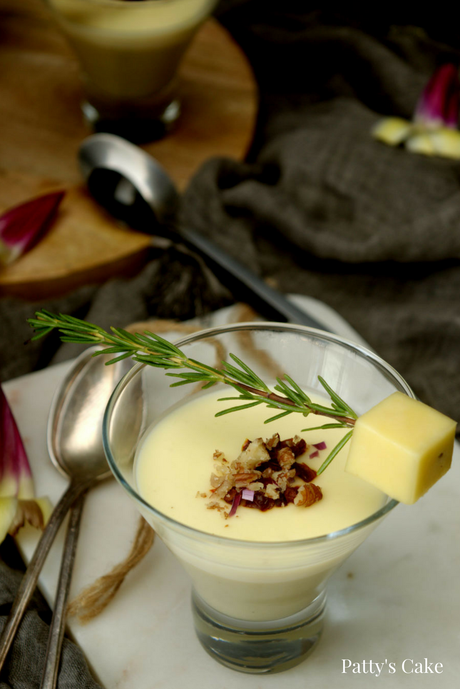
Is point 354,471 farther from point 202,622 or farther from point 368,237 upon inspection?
point 368,237

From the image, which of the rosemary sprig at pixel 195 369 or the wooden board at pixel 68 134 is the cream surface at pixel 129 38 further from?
the rosemary sprig at pixel 195 369

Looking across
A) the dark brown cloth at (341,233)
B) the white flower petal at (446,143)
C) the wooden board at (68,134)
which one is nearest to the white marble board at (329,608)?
the dark brown cloth at (341,233)

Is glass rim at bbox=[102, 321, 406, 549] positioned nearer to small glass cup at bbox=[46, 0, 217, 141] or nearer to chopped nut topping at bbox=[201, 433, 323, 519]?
chopped nut topping at bbox=[201, 433, 323, 519]

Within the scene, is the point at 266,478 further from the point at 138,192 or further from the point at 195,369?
the point at 138,192

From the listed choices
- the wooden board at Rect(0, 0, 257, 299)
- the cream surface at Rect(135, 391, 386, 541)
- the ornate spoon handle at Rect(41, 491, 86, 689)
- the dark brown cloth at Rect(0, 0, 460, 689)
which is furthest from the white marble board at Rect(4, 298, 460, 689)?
the wooden board at Rect(0, 0, 257, 299)

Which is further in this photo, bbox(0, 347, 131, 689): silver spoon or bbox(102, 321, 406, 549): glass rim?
bbox(0, 347, 131, 689): silver spoon
